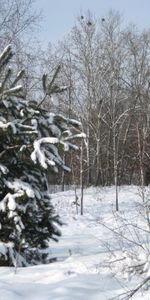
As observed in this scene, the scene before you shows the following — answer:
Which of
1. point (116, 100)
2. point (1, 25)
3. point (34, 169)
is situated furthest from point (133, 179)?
point (34, 169)

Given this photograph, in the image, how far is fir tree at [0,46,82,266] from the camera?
25.8 feet

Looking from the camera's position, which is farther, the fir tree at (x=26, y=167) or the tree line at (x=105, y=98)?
the tree line at (x=105, y=98)

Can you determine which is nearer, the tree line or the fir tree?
the fir tree

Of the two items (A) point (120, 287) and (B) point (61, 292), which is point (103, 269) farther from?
(B) point (61, 292)

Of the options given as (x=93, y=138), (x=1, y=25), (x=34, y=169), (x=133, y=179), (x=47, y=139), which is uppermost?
(x=1, y=25)

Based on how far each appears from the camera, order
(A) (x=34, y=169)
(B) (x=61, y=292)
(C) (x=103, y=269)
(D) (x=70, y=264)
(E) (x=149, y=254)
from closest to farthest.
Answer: (B) (x=61, y=292), (E) (x=149, y=254), (C) (x=103, y=269), (D) (x=70, y=264), (A) (x=34, y=169)

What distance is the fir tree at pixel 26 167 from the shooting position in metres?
7.88

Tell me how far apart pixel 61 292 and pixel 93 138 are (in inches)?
1231

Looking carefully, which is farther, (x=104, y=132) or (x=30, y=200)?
(x=104, y=132)

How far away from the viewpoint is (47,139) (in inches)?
309

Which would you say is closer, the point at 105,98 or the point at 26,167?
the point at 26,167

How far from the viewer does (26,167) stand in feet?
27.9

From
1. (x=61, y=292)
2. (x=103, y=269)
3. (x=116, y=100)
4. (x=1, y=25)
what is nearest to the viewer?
(x=61, y=292)

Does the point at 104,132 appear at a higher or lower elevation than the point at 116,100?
lower
